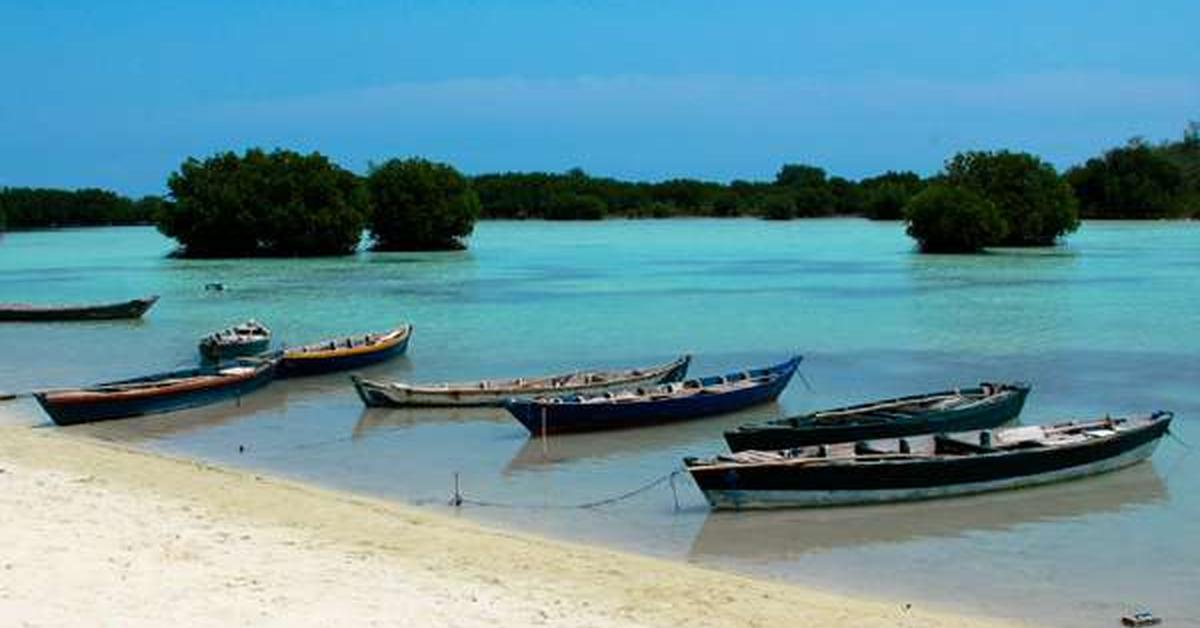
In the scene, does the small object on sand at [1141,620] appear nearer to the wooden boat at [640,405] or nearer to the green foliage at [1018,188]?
the wooden boat at [640,405]

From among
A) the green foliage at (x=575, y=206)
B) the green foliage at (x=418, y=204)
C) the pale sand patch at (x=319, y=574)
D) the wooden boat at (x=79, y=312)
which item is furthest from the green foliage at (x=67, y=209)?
the pale sand patch at (x=319, y=574)

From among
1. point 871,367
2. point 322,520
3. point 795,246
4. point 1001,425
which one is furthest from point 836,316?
point 795,246

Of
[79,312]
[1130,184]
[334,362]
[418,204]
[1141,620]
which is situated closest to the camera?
[1141,620]

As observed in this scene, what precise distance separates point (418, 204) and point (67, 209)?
94389 mm

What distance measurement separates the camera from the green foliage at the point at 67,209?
531ft

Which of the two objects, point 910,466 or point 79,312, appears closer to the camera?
point 910,466

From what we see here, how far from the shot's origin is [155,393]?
23734 millimetres

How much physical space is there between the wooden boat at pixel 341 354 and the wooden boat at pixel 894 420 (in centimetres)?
1123

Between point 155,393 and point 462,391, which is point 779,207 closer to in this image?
point 462,391

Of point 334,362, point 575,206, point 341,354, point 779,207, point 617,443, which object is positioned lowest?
point 617,443

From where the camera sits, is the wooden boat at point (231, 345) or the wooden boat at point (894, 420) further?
the wooden boat at point (231, 345)

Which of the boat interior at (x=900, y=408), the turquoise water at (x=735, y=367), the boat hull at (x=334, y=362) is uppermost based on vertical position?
the boat interior at (x=900, y=408)

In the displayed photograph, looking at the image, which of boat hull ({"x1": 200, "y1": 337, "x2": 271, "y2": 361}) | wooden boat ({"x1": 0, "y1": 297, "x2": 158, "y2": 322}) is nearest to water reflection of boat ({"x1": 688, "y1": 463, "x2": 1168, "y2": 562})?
boat hull ({"x1": 200, "y1": 337, "x2": 271, "y2": 361})

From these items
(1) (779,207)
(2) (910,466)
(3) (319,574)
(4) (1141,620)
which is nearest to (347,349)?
(2) (910,466)
